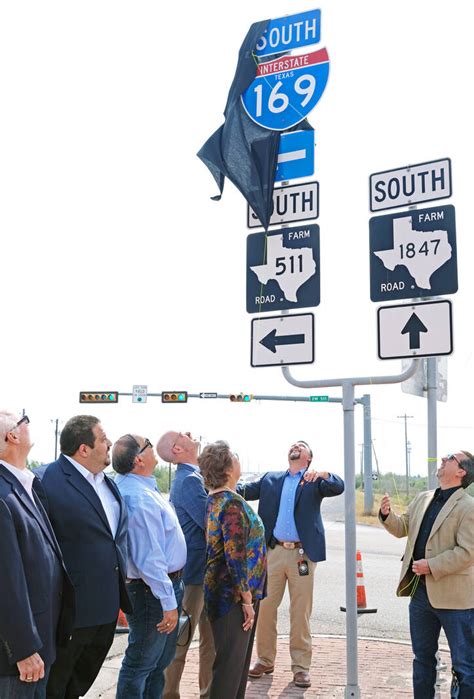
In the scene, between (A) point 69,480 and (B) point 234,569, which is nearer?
(A) point 69,480

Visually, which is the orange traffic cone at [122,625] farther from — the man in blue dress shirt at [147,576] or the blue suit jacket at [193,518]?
the man in blue dress shirt at [147,576]

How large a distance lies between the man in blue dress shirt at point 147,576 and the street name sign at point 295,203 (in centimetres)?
202

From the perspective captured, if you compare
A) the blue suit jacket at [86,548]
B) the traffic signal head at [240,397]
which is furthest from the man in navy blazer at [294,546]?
the traffic signal head at [240,397]

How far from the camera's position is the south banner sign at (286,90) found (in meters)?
5.69

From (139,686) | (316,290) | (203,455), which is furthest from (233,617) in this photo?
(316,290)

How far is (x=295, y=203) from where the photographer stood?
5379 mm

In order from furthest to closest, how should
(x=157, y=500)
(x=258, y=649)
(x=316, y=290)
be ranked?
(x=258, y=649) < (x=316, y=290) < (x=157, y=500)

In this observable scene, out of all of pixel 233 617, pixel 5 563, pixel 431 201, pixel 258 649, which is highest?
pixel 431 201

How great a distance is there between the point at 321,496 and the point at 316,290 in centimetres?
242

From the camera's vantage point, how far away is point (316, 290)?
5.13 metres

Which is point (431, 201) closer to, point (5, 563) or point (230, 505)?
point (230, 505)

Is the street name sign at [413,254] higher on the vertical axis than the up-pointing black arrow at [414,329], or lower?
higher

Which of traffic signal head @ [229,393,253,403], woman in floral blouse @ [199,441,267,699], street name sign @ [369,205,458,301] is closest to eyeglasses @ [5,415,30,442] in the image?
woman in floral blouse @ [199,441,267,699]

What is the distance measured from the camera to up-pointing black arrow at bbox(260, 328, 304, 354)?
5117mm
